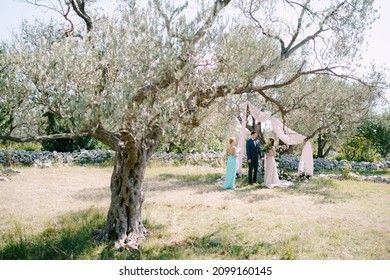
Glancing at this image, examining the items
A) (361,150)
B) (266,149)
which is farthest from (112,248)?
(361,150)

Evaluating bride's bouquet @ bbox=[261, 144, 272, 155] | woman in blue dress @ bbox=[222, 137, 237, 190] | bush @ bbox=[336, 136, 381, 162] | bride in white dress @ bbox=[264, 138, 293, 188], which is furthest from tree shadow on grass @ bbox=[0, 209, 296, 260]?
bush @ bbox=[336, 136, 381, 162]

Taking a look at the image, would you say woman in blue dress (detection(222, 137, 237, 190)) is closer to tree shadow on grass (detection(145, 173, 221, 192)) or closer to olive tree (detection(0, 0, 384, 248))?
tree shadow on grass (detection(145, 173, 221, 192))

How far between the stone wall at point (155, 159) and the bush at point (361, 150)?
1.97 meters

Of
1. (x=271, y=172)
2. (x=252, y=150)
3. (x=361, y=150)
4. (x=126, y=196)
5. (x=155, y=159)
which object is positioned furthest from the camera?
(x=361, y=150)

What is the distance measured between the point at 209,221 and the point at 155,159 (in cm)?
1218

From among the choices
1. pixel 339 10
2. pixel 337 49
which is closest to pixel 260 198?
pixel 337 49

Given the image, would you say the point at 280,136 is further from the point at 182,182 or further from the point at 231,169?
the point at 182,182

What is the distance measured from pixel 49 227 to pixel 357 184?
1218 centimetres

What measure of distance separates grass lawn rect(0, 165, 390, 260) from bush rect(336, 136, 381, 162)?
35.8 feet

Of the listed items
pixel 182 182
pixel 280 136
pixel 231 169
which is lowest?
pixel 182 182

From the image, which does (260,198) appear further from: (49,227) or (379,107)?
(379,107)

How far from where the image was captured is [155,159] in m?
19.7

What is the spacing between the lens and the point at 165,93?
5.18 meters

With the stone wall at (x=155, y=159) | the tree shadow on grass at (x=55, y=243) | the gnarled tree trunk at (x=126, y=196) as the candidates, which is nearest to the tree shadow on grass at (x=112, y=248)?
the tree shadow on grass at (x=55, y=243)
